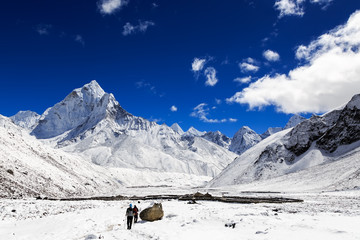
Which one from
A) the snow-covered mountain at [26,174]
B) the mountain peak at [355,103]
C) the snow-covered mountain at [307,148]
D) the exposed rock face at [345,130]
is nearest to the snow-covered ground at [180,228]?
the snow-covered mountain at [26,174]

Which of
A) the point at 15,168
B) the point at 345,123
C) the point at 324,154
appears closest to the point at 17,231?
the point at 15,168

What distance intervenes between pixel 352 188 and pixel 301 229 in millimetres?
68056

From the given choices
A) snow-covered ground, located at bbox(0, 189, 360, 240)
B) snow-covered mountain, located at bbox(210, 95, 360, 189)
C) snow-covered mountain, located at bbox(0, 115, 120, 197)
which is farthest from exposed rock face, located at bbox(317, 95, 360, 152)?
snow-covered ground, located at bbox(0, 189, 360, 240)

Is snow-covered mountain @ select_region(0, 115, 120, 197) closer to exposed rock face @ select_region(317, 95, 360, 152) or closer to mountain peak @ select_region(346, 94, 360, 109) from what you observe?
exposed rock face @ select_region(317, 95, 360, 152)

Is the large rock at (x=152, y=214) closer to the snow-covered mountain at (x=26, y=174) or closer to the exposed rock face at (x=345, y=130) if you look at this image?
the snow-covered mountain at (x=26, y=174)

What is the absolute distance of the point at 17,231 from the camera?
2102 cm

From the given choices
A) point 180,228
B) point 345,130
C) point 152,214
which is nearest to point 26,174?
point 152,214

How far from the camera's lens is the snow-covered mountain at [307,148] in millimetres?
128000

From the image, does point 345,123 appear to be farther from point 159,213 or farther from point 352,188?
point 159,213

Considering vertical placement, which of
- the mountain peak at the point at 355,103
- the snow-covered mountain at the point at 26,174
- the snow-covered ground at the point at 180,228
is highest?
the mountain peak at the point at 355,103

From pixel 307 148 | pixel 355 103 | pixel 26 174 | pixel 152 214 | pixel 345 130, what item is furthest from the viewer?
pixel 307 148

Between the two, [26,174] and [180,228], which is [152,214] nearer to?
[180,228]

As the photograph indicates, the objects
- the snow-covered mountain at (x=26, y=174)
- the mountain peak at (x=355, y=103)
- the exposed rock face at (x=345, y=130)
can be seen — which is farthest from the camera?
the mountain peak at (x=355, y=103)

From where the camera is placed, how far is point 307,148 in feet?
463
